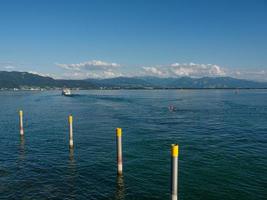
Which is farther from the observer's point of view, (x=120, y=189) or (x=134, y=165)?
(x=134, y=165)

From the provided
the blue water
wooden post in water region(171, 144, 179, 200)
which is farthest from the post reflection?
wooden post in water region(171, 144, 179, 200)

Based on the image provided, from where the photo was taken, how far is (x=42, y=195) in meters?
26.8

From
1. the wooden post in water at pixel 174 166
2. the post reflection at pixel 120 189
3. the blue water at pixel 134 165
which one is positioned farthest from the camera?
the blue water at pixel 134 165

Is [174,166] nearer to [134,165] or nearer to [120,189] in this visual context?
[120,189]

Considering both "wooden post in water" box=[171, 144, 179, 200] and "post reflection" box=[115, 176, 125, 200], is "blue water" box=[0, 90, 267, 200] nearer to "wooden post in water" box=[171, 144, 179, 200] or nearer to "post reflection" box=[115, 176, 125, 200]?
"post reflection" box=[115, 176, 125, 200]

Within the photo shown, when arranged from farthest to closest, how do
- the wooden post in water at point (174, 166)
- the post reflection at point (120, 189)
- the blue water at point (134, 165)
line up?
the blue water at point (134, 165) → the post reflection at point (120, 189) → the wooden post in water at point (174, 166)

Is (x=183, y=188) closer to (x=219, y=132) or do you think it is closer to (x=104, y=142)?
(x=104, y=142)

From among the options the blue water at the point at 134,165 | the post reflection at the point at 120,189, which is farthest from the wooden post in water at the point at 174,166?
the post reflection at the point at 120,189

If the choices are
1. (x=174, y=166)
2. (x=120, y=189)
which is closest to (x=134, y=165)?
(x=120, y=189)

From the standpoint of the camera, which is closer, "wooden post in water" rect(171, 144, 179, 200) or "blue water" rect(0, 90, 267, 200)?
"wooden post in water" rect(171, 144, 179, 200)

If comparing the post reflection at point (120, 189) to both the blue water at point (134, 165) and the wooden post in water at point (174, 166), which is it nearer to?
the blue water at point (134, 165)

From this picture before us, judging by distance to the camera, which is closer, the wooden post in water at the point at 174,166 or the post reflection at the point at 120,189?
the wooden post in water at the point at 174,166

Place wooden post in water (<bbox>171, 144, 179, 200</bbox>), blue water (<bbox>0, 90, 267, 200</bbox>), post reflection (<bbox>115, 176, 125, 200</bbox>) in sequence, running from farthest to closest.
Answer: blue water (<bbox>0, 90, 267, 200</bbox>)
post reflection (<bbox>115, 176, 125, 200</bbox>)
wooden post in water (<bbox>171, 144, 179, 200</bbox>)

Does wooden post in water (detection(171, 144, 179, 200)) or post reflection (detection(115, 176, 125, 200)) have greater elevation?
wooden post in water (detection(171, 144, 179, 200))
